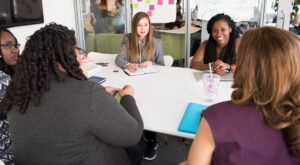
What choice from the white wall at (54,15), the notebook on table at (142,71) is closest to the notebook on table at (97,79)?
the notebook on table at (142,71)

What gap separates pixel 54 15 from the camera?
12.8ft

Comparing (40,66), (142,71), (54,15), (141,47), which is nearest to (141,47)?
(141,47)

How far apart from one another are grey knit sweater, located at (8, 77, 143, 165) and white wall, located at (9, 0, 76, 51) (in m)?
2.55

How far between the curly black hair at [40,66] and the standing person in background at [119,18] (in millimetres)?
3066

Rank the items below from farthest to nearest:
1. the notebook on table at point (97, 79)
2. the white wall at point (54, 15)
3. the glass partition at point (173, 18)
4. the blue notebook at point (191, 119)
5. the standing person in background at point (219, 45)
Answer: the glass partition at point (173, 18), the white wall at point (54, 15), the standing person in background at point (219, 45), the notebook on table at point (97, 79), the blue notebook at point (191, 119)

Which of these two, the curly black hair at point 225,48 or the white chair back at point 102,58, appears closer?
the curly black hair at point 225,48

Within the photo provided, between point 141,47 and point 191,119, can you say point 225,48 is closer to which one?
point 141,47

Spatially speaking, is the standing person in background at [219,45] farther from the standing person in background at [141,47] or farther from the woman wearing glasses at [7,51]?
the woman wearing glasses at [7,51]

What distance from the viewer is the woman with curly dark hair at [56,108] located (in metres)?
1.09

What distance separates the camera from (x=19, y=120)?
3.68 feet

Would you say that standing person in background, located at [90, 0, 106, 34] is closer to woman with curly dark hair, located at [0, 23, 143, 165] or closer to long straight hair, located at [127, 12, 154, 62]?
long straight hair, located at [127, 12, 154, 62]

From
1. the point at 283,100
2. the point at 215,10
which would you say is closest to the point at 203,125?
the point at 283,100

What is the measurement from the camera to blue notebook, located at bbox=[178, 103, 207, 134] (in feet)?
4.41

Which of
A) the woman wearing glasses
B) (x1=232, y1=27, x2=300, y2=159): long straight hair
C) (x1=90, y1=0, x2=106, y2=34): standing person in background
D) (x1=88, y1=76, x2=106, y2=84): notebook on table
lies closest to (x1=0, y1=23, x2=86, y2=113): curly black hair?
(x1=232, y1=27, x2=300, y2=159): long straight hair
